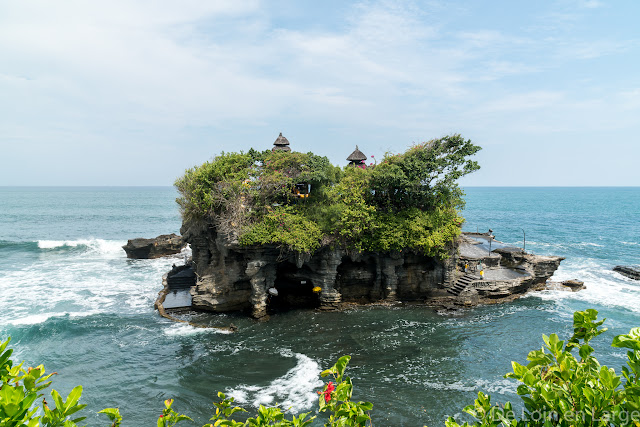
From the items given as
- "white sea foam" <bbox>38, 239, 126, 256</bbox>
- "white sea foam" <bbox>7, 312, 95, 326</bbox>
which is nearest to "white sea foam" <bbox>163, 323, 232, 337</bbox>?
"white sea foam" <bbox>7, 312, 95, 326</bbox>

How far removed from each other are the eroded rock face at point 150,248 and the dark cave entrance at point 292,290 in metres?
24.4

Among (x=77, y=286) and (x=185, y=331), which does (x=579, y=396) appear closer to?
(x=185, y=331)

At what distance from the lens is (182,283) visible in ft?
113

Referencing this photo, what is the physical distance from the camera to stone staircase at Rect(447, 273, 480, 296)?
30750mm

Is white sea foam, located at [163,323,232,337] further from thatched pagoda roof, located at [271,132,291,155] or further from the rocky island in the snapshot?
thatched pagoda roof, located at [271,132,291,155]

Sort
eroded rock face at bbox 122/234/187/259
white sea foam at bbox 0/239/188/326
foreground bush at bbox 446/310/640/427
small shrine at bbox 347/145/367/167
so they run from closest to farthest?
foreground bush at bbox 446/310/640/427 < white sea foam at bbox 0/239/188/326 < small shrine at bbox 347/145/367/167 < eroded rock face at bbox 122/234/187/259

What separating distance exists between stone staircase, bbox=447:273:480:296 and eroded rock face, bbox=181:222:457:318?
0.98 m

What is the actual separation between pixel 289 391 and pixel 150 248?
3667 cm

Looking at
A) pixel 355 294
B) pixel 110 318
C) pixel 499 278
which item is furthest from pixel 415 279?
pixel 110 318

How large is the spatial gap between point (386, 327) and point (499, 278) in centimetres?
1296

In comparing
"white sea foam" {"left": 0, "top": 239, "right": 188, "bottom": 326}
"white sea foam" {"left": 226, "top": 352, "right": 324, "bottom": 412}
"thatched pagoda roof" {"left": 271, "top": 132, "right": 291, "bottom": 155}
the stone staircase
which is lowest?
"white sea foam" {"left": 226, "top": 352, "right": 324, "bottom": 412}

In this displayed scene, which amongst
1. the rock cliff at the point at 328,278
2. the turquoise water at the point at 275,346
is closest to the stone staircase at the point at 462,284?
the rock cliff at the point at 328,278

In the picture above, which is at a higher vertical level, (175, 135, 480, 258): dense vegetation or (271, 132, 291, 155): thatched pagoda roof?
(271, 132, 291, 155): thatched pagoda roof

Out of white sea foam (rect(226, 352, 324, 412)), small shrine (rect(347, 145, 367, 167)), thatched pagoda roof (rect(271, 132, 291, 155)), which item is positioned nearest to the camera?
white sea foam (rect(226, 352, 324, 412))
